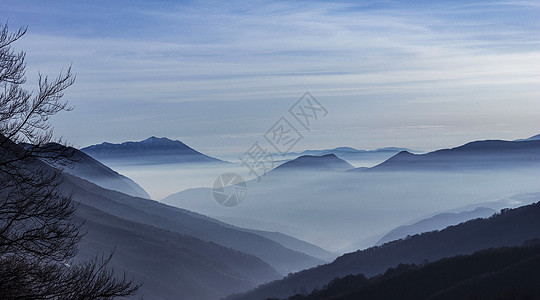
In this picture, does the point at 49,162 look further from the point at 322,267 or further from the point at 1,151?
the point at 322,267

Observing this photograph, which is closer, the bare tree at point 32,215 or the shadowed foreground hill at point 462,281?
the bare tree at point 32,215

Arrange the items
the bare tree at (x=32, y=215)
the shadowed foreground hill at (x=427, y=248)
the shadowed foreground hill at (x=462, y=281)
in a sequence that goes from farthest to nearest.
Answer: the shadowed foreground hill at (x=427, y=248), the shadowed foreground hill at (x=462, y=281), the bare tree at (x=32, y=215)

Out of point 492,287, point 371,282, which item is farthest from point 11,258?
point 371,282

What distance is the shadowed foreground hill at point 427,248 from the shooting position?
158250 millimetres

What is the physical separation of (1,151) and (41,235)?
2.39 meters

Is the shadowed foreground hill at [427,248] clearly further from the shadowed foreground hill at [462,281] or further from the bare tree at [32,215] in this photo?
the bare tree at [32,215]

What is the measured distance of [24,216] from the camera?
17781 mm

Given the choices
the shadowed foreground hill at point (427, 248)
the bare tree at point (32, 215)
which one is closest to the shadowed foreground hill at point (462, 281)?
the shadowed foreground hill at point (427, 248)

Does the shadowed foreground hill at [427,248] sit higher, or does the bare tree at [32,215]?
the bare tree at [32,215]

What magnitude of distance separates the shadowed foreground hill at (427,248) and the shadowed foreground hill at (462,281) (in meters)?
42.2

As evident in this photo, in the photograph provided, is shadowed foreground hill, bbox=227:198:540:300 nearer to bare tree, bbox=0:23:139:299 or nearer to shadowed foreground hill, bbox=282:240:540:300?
shadowed foreground hill, bbox=282:240:540:300

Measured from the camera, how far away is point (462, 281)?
95625 mm

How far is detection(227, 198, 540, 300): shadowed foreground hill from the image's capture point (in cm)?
15825

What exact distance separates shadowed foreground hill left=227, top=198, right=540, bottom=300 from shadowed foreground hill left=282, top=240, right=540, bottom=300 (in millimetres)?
42214
